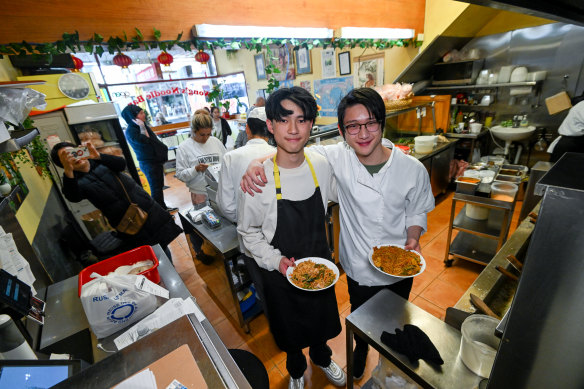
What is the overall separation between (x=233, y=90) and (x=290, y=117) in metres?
8.51

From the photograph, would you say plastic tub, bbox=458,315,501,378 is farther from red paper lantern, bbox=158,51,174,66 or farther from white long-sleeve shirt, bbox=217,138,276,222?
red paper lantern, bbox=158,51,174,66

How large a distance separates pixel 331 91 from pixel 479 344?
640 cm

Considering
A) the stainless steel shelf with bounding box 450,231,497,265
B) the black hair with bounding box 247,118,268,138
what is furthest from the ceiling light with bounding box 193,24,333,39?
the stainless steel shelf with bounding box 450,231,497,265

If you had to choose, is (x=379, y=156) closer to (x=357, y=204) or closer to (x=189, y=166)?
(x=357, y=204)

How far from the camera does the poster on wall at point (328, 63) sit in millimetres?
6223

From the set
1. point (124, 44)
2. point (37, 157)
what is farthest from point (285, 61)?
point (37, 157)

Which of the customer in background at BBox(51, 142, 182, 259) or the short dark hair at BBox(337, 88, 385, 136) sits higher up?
the short dark hair at BBox(337, 88, 385, 136)

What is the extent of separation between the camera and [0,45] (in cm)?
186

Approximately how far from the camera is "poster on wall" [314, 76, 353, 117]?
6.23m

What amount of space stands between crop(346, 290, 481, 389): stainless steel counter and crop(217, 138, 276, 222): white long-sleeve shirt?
1.27 meters

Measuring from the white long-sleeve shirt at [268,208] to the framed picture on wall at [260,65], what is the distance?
735cm

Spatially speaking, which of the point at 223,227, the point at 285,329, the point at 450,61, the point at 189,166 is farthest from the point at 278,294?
the point at 450,61

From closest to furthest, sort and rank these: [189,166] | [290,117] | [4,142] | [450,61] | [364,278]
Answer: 1. [4,142]
2. [290,117]
3. [364,278]
4. [189,166]
5. [450,61]

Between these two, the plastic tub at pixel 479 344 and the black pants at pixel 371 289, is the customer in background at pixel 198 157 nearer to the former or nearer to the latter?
the black pants at pixel 371 289
